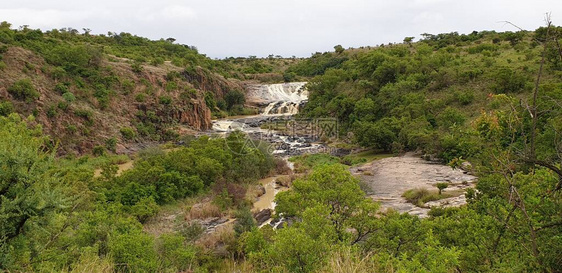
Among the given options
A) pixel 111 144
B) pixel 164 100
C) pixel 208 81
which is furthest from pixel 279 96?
pixel 111 144

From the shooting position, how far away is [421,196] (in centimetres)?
1675

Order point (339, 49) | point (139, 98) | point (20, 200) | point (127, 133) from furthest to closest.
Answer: point (339, 49)
point (139, 98)
point (127, 133)
point (20, 200)

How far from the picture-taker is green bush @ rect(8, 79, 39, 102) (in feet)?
90.5

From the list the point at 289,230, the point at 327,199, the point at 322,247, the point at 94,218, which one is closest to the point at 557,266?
the point at 322,247

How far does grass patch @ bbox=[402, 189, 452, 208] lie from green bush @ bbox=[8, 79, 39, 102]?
27.7m

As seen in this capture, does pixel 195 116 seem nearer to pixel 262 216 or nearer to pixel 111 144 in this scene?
pixel 111 144

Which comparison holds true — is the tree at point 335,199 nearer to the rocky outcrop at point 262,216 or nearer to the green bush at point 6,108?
the rocky outcrop at point 262,216

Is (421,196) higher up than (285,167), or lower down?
higher up

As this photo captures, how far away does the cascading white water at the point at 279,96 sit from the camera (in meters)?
51.4

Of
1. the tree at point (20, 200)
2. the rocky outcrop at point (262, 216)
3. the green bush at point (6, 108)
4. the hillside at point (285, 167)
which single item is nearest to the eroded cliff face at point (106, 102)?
the hillside at point (285, 167)

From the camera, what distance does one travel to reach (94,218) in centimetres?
1103

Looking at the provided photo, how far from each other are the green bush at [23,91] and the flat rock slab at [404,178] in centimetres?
2477

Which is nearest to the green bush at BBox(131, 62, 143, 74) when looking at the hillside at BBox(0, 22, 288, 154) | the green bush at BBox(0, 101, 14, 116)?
the hillside at BBox(0, 22, 288, 154)

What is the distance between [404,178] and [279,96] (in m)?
38.3
